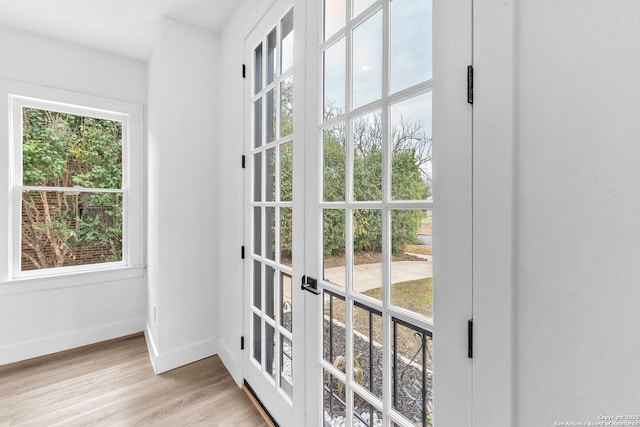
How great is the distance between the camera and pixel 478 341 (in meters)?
0.70

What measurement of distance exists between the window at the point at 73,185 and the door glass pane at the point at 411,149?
2.80 metres

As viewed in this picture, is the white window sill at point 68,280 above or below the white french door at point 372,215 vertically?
below

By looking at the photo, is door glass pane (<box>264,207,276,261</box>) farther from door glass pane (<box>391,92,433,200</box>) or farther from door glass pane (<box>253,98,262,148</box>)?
door glass pane (<box>391,92,433,200</box>)

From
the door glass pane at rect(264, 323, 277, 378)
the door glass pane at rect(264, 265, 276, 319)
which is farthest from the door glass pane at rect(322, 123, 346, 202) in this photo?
the door glass pane at rect(264, 323, 277, 378)

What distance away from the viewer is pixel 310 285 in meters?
1.33

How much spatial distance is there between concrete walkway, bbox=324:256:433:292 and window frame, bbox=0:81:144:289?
8.10ft

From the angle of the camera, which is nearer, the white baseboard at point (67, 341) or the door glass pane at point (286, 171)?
the door glass pane at point (286, 171)

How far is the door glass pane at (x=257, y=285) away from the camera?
187cm

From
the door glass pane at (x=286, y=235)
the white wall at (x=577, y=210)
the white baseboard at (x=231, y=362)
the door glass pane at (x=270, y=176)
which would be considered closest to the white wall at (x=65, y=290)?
the white baseboard at (x=231, y=362)

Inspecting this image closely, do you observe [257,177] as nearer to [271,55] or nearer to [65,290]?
[271,55]

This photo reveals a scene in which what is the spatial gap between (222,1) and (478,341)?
248 centimetres

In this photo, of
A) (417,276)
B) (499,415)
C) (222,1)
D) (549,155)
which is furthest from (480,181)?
(222,1)

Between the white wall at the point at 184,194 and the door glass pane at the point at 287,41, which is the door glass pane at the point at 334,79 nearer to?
the door glass pane at the point at 287,41

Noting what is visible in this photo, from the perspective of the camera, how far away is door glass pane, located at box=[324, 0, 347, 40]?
3.86 ft
